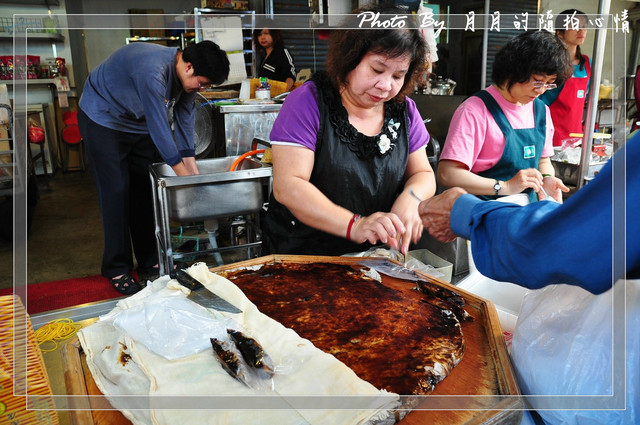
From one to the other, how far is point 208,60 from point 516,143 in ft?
5.07

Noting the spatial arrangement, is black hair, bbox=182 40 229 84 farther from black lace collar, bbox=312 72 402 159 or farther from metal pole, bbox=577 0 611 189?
metal pole, bbox=577 0 611 189

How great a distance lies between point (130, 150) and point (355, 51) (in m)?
2.04

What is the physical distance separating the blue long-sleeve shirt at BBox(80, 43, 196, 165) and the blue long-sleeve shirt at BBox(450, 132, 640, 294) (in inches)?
80.4

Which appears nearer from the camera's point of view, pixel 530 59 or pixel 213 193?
pixel 530 59

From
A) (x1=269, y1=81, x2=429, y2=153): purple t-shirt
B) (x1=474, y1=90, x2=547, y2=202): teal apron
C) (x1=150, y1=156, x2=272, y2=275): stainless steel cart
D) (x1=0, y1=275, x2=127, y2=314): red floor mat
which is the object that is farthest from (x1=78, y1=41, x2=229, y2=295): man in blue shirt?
(x1=474, y1=90, x2=547, y2=202): teal apron

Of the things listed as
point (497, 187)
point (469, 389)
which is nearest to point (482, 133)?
point (497, 187)

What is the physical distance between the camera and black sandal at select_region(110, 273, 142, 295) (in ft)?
9.37

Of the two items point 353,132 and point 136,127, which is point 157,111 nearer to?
point 136,127

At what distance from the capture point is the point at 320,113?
4.60 ft

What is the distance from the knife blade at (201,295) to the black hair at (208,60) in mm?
1493

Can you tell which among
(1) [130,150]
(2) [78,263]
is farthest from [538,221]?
(2) [78,263]

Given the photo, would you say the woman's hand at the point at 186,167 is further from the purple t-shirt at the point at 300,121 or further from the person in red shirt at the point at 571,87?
the person in red shirt at the point at 571,87

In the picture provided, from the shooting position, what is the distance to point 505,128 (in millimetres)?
1619

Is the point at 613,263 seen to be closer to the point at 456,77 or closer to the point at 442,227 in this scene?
the point at 442,227
